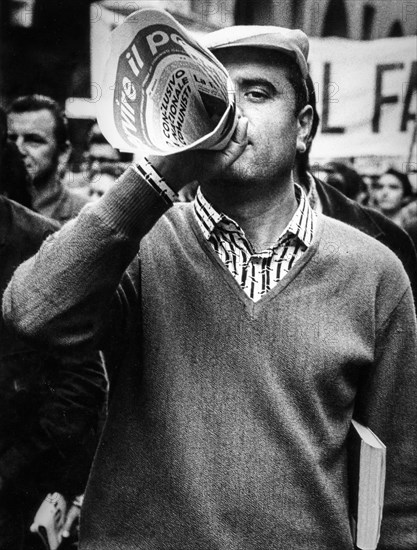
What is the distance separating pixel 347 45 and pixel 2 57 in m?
1.12

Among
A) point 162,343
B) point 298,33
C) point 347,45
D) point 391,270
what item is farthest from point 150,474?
point 347,45

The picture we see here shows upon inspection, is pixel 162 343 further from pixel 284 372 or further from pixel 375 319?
pixel 375 319

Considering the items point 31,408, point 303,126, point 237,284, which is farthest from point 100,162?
point 237,284

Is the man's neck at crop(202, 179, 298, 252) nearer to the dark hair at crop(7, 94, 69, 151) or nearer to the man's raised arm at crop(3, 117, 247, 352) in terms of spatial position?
the man's raised arm at crop(3, 117, 247, 352)

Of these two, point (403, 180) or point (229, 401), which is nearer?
point (229, 401)

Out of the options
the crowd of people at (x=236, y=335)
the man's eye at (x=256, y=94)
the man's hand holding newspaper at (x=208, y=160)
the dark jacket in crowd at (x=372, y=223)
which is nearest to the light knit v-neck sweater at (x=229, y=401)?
the crowd of people at (x=236, y=335)

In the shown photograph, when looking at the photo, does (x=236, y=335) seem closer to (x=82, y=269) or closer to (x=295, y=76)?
(x=82, y=269)

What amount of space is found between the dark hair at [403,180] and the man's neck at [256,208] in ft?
2.91

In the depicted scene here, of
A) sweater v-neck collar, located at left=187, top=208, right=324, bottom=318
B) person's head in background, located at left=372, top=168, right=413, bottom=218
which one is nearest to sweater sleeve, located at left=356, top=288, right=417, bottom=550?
sweater v-neck collar, located at left=187, top=208, right=324, bottom=318

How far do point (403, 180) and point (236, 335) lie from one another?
3.99ft

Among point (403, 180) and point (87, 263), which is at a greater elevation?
point (87, 263)

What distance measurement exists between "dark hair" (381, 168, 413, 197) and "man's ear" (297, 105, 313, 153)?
763 millimetres

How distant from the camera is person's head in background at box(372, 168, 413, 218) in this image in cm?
223

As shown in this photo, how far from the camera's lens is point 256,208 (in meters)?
1.43
